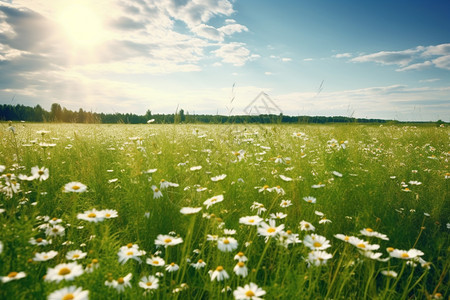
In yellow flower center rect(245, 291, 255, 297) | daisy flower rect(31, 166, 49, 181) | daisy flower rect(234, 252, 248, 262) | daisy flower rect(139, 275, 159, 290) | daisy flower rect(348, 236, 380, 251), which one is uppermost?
daisy flower rect(31, 166, 49, 181)

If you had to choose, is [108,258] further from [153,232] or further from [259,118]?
[259,118]

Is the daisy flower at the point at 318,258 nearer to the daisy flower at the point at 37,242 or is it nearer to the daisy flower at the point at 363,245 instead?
the daisy flower at the point at 363,245

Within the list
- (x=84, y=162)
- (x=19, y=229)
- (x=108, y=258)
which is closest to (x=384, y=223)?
(x=108, y=258)

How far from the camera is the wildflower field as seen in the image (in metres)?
1.29

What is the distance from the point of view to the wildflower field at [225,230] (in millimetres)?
1292

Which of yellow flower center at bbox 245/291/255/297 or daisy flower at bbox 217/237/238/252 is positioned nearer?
yellow flower center at bbox 245/291/255/297

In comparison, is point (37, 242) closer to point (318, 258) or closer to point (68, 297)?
point (68, 297)

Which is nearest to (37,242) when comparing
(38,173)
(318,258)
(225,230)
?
(38,173)

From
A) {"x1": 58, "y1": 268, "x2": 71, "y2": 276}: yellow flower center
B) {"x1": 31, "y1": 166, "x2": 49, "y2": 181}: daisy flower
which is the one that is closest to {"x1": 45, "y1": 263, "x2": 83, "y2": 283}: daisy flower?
{"x1": 58, "y1": 268, "x2": 71, "y2": 276}: yellow flower center

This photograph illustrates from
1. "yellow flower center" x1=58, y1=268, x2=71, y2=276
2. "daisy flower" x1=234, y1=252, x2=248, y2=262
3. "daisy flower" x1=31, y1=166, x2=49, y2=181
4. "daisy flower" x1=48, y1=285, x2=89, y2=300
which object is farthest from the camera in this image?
"daisy flower" x1=31, y1=166, x2=49, y2=181

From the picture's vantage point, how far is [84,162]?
Answer: 3756 mm

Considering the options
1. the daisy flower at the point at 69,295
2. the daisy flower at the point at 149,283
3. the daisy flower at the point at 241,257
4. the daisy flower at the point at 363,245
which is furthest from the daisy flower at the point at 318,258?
the daisy flower at the point at 69,295

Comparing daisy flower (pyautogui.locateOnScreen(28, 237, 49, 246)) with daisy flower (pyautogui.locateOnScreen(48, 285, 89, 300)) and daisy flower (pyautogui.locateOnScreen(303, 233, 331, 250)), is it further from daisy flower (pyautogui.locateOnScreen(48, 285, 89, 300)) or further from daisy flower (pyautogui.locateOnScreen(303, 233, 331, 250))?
daisy flower (pyautogui.locateOnScreen(303, 233, 331, 250))

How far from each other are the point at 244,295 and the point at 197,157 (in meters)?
2.69
